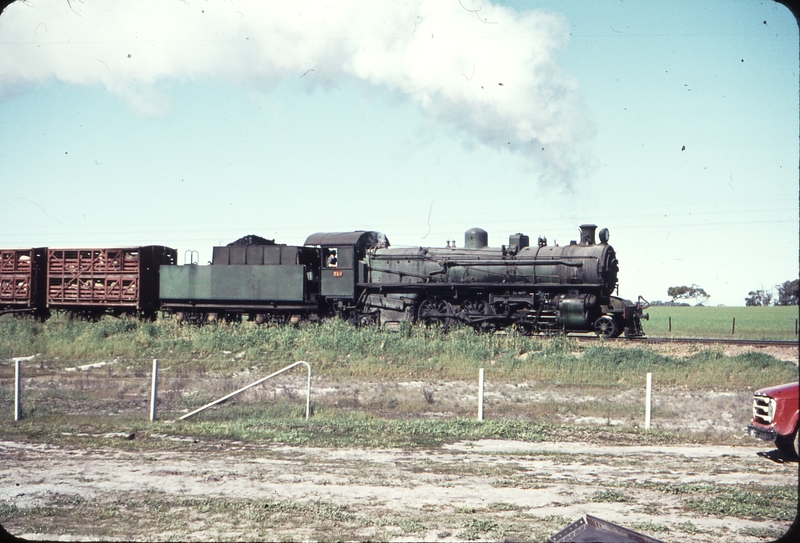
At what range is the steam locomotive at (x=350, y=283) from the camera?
23438mm

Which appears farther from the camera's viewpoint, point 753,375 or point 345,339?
point 345,339

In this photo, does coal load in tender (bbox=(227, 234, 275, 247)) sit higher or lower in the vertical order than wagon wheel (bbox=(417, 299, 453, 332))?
higher

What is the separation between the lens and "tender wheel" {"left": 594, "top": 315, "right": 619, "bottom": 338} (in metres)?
22.8

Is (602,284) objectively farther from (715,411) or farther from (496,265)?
(715,411)

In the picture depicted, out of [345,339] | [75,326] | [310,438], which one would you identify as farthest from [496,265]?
[75,326]

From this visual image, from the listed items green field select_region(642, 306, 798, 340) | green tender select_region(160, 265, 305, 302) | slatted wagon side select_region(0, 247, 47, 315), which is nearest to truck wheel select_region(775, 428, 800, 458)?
green field select_region(642, 306, 798, 340)

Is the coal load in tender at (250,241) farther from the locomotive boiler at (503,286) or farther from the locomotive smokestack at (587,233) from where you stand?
the locomotive smokestack at (587,233)

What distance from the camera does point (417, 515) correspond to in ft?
23.2

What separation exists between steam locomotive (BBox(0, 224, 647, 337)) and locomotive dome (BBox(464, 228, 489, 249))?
43 mm

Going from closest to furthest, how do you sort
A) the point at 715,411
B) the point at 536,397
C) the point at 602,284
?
the point at 715,411 → the point at 536,397 → the point at 602,284

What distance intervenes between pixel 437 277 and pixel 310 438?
15.0 metres

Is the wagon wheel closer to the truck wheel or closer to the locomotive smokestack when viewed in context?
the locomotive smokestack

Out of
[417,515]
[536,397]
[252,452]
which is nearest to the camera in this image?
[417,515]

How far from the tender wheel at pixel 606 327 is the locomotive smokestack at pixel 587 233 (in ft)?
9.32
